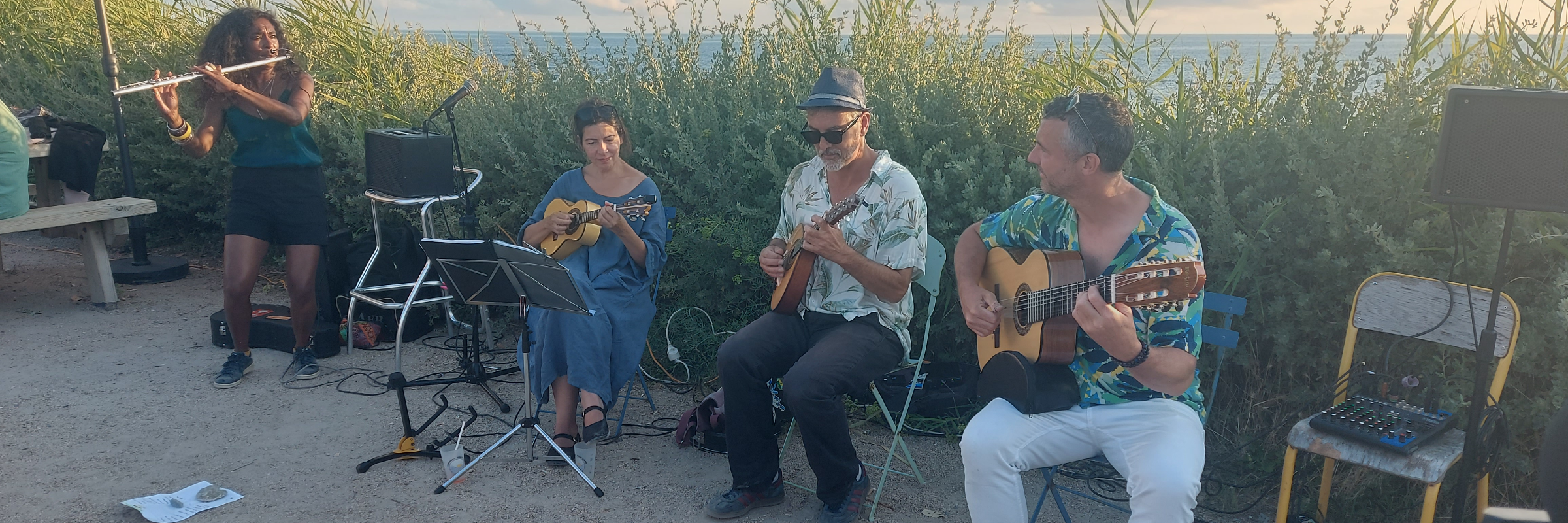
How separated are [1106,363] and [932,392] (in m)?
1.31

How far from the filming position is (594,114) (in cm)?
390

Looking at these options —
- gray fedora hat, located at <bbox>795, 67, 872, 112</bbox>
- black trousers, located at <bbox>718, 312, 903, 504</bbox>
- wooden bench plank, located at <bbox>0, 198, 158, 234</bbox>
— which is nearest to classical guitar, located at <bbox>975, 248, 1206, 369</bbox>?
black trousers, located at <bbox>718, 312, 903, 504</bbox>

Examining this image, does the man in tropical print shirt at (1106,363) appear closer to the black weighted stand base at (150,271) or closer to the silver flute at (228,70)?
the silver flute at (228,70)

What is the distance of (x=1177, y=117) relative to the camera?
3.72m

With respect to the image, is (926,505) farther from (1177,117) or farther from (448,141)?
(448,141)

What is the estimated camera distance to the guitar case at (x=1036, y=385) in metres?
2.68

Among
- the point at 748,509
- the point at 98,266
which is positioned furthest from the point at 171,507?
the point at 98,266

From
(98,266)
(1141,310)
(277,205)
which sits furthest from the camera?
(98,266)

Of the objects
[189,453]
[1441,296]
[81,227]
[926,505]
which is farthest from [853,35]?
[81,227]

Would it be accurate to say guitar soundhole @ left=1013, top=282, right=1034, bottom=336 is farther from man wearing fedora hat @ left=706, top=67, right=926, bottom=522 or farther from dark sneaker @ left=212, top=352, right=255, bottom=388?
dark sneaker @ left=212, top=352, right=255, bottom=388

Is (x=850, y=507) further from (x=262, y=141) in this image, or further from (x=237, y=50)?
(x=237, y=50)

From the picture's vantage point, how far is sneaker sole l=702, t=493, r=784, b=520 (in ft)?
10.7

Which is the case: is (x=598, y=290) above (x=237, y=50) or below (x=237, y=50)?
below

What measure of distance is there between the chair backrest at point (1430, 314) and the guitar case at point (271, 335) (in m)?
4.49
